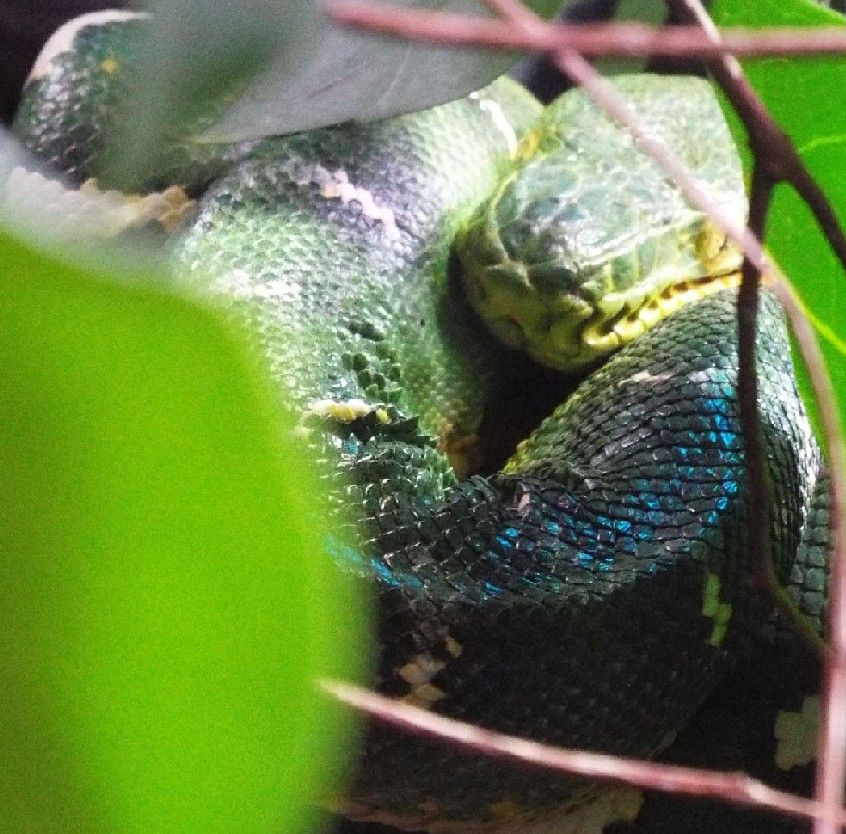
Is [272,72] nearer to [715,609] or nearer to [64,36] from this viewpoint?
[715,609]

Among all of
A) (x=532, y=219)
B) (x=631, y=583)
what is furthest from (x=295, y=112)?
(x=532, y=219)

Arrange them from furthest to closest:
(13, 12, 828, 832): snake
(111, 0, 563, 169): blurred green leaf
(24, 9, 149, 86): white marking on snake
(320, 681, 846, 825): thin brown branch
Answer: (24, 9, 149, 86): white marking on snake < (13, 12, 828, 832): snake < (111, 0, 563, 169): blurred green leaf < (320, 681, 846, 825): thin brown branch

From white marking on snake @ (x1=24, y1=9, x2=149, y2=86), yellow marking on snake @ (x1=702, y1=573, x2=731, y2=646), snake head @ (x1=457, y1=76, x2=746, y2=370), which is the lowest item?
yellow marking on snake @ (x1=702, y1=573, x2=731, y2=646)

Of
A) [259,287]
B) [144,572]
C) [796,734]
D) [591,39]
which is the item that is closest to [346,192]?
[259,287]

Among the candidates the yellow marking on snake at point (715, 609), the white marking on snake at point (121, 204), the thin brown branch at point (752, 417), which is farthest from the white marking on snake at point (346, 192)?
the thin brown branch at point (752, 417)

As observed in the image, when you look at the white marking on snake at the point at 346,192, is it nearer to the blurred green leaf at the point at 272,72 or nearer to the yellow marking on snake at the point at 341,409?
the yellow marking on snake at the point at 341,409

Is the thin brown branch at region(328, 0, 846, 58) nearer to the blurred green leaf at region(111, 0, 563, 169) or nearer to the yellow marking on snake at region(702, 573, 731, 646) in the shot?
the blurred green leaf at region(111, 0, 563, 169)

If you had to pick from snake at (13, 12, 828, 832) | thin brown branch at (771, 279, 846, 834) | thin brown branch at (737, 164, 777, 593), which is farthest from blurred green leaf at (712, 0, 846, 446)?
snake at (13, 12, 828, 832)
